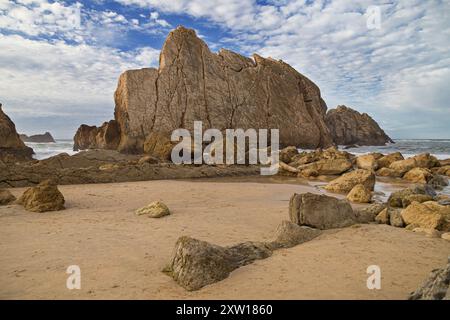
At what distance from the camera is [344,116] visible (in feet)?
175

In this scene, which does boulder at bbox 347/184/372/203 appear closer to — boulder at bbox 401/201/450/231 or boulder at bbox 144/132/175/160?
boulder at bbox 401/201/450/231

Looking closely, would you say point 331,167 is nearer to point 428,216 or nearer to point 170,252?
point 428,216

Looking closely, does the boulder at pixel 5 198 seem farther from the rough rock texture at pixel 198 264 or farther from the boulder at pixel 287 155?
the boulder at pixel 287 155

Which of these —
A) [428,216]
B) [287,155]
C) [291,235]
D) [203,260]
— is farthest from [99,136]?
[203,260]

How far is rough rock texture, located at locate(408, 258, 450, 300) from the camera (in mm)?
2299

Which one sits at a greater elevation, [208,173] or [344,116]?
[344,116]

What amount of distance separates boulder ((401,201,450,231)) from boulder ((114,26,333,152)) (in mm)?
23486

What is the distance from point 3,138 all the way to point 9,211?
16978mm

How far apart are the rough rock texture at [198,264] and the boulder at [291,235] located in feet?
A: 2.96

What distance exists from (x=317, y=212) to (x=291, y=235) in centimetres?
101

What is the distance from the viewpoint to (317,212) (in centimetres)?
536

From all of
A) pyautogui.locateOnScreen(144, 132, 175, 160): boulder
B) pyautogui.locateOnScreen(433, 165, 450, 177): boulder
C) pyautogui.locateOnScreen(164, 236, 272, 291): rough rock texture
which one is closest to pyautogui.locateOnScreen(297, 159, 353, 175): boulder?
pyautogui.locateOnScreen(433, 165, 450, 177): boulder

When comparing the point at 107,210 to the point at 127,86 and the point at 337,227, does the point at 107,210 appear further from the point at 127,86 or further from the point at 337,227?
the point at 127,86
